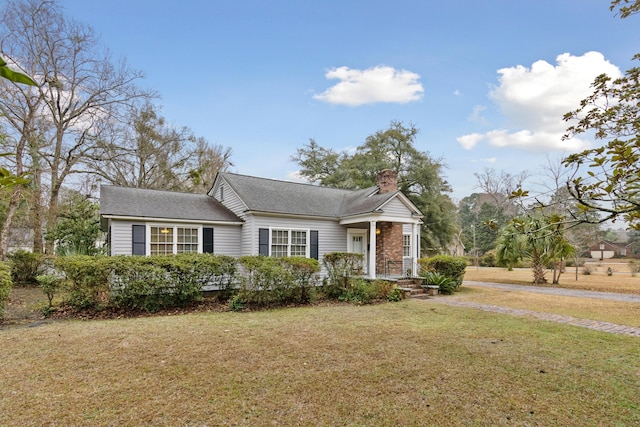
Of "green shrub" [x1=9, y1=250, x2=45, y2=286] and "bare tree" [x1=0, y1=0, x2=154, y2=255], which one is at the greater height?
"bare tree" [x1=0, y1=0, x2=154, y2=255]

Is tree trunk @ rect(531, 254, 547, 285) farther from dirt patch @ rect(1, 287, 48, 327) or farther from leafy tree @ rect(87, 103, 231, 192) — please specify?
leafy tree @ rect(87, 103, 231, 192)

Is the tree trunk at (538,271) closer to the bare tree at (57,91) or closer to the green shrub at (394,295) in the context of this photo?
the green shrub at (394,295)

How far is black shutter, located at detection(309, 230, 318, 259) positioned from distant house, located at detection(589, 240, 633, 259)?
51.2 metres

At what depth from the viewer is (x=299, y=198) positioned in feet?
52.0

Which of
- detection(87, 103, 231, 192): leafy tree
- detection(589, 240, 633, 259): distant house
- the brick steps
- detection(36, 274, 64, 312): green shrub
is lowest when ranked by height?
detection(589, 240, 633, 259): distant house

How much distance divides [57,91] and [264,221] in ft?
45.6

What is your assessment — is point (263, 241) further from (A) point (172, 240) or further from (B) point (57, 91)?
(B) point (57, 91)

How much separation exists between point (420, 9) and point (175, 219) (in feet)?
34.2

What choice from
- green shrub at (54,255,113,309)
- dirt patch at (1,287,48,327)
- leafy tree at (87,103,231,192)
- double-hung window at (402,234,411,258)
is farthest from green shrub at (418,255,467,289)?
leafy tree at (87,103,231,192)

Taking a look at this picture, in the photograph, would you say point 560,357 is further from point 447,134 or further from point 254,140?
point 254,140

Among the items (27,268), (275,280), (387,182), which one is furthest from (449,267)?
(27,268)

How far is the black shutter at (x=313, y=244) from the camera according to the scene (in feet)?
47.9

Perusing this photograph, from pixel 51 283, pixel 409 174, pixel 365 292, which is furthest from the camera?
pixel 409 174

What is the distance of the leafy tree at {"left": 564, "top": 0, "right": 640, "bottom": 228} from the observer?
2.50m
